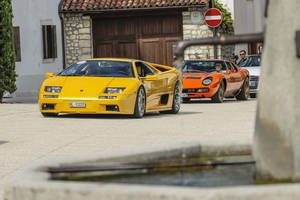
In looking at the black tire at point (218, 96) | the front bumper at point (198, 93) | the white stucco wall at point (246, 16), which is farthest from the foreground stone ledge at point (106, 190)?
the white stucco wall at point (246, 16)

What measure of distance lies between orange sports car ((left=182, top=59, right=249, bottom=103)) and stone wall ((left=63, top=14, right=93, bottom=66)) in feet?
33.0

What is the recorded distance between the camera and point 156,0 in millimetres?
33188

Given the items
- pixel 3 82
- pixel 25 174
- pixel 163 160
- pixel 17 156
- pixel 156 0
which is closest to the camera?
pixel 25 174

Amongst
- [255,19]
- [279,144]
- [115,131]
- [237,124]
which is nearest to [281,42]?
[279,144]

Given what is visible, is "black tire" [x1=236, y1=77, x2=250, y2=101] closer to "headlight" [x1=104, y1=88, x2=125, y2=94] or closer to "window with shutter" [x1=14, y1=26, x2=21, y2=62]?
"window with shutter" [x1=14, y1=26, x2=21, y2=62]

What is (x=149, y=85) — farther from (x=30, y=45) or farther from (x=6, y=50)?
(x=30, y=45)

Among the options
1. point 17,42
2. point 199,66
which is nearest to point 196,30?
point 17,42

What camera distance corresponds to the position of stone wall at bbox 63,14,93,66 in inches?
1310

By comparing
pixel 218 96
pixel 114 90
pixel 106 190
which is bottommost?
pixel 218 96

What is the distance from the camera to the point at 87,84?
52.6 feet

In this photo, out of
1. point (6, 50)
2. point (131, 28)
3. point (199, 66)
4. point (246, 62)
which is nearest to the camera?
point (199, 66)

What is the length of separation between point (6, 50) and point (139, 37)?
35.0 ft

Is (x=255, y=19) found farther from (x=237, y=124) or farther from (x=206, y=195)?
(x=206, y=195)

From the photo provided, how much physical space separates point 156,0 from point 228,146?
28167 millimetres
